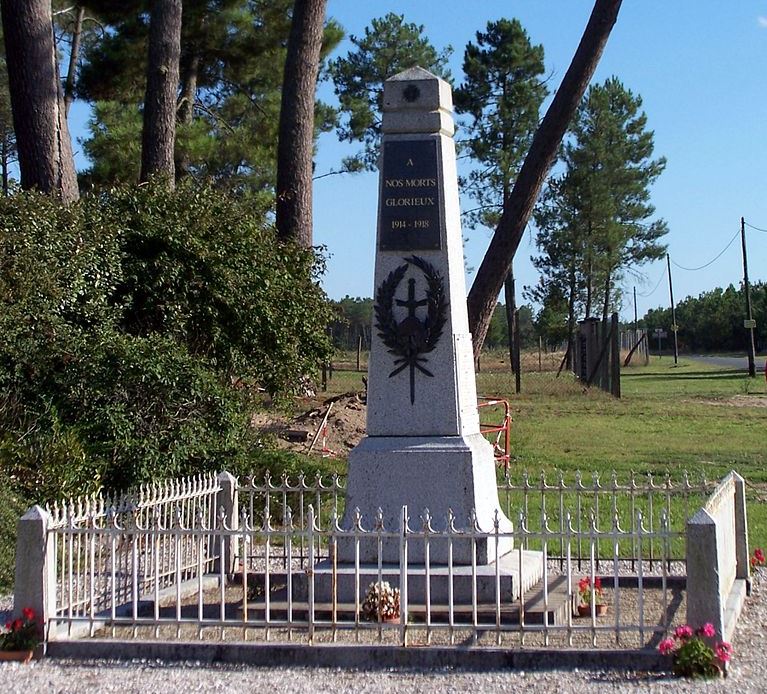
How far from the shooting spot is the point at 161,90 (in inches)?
654

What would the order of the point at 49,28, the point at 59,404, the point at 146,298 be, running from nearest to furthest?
the point at 59,404
the point at 146,298
the point at 49,28

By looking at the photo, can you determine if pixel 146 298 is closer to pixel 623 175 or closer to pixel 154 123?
pixel 154 123

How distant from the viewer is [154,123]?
54.0 ft

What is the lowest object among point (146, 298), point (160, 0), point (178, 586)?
point (178, 586)

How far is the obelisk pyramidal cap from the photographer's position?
7.80 meters

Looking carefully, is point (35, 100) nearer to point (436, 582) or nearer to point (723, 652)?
point (436, 582)

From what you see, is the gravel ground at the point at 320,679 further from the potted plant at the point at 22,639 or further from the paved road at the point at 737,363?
the paved road at the point at 737,363

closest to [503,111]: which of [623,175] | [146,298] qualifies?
[623,175]

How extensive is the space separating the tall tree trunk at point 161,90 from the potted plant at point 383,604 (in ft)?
35.0

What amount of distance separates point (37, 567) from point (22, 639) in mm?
415

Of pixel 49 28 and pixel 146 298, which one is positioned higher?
pixel 49 28

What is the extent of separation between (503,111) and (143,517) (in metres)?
34.8

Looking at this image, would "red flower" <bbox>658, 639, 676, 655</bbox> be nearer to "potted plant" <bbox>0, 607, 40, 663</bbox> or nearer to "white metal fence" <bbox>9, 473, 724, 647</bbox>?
"white metal fence" <bbox>9, 473, 724, 647</bbox>

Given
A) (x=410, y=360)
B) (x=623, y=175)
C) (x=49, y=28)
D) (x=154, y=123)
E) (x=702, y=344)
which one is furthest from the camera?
(x=702, y=344)
